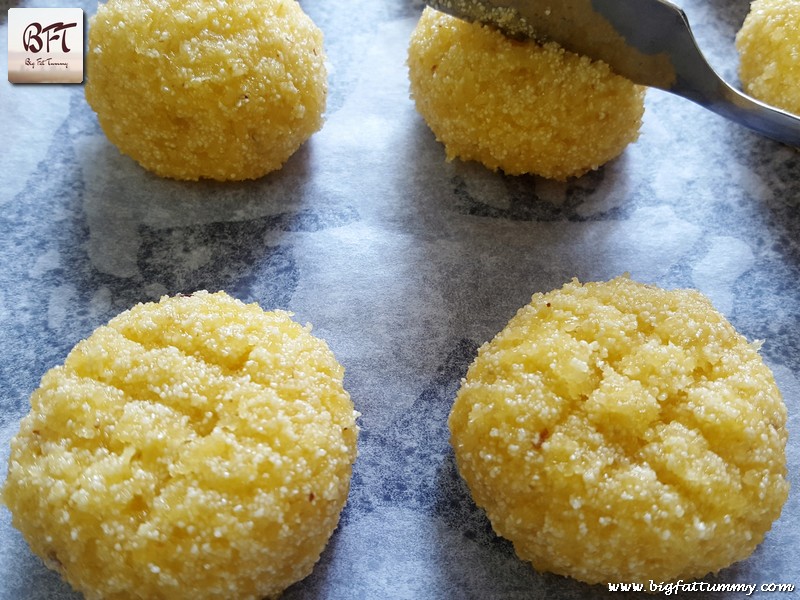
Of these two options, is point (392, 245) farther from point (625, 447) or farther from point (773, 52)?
point (773, 52)

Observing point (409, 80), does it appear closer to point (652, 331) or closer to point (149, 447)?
point (652, 331)

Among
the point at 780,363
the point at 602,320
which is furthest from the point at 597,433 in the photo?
the point at 780,363

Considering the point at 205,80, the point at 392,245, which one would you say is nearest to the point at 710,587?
the point at 392,245

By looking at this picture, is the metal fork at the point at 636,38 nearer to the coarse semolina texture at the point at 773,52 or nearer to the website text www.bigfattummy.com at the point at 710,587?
the coarse semolina texture at the point at 773,52

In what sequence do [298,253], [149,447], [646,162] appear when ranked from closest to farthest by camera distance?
[149,447]
[298,253]
[646,162]

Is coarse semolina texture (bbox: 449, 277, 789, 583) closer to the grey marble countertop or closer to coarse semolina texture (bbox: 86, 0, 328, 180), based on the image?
the grey marble countertop

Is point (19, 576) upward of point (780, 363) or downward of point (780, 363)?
downward

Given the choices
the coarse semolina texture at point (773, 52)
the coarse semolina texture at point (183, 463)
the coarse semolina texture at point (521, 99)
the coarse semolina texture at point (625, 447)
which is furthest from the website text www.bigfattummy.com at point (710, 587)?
the coarse semolina texture at point (773, 52)
